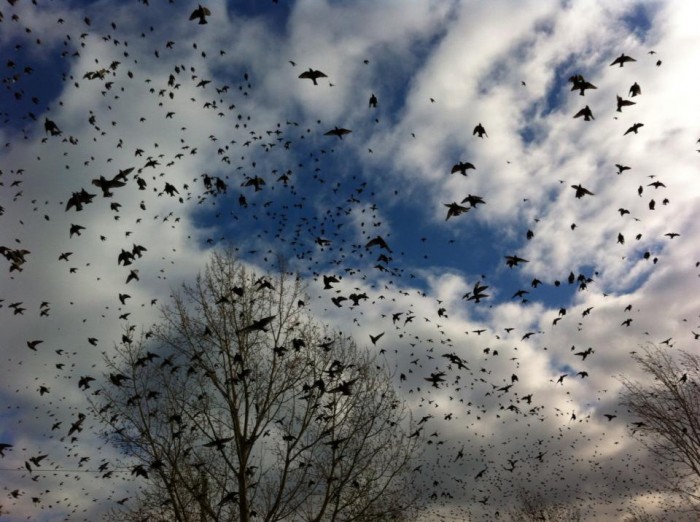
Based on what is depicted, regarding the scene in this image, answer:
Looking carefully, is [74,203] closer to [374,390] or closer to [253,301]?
[253,301]

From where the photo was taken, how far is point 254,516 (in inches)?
472

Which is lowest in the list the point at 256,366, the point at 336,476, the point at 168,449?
the point at 336,476

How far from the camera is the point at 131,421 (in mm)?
12789

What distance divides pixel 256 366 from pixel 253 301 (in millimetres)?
2210

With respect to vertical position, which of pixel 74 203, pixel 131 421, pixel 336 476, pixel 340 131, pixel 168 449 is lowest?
pixel 336 476

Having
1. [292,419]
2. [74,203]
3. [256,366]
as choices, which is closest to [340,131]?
[74,203]

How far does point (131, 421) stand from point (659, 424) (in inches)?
1014

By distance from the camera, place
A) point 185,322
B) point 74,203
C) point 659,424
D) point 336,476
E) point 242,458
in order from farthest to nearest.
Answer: point 659,424 < point 185,322 < point 336,476 < point 242,458 < point 74,203

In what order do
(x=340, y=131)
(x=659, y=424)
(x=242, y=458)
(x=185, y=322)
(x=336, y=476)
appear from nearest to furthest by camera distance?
(x=340, y=131), (x=242, y=458), (x=336, y=476), (x=185, y=322), (x=659, y=424)

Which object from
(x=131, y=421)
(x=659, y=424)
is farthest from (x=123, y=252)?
(x=659, y=424)

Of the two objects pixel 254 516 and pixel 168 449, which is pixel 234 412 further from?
pixel 254 516

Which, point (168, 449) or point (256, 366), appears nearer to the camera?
point (168, 449)

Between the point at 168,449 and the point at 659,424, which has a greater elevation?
the point at 659,424

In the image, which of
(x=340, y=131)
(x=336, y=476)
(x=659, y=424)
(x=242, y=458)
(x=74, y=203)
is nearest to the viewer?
(x=74, y=203)
